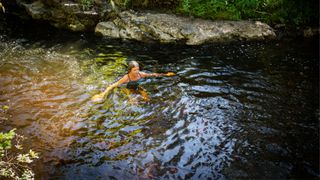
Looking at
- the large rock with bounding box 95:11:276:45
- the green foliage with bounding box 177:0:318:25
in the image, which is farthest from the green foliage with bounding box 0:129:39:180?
the green foliage with bounding box 177:0:318:25

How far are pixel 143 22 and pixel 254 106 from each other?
690 centimetres

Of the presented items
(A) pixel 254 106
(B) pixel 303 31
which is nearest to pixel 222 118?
(A) pixel 254 106

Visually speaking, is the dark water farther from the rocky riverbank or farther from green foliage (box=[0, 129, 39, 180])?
the rocky riverbank

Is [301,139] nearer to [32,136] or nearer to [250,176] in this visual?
[250,176]

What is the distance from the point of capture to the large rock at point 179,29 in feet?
40.6

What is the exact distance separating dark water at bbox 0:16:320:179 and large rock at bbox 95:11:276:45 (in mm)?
511

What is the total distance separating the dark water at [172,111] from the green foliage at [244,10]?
124 cm

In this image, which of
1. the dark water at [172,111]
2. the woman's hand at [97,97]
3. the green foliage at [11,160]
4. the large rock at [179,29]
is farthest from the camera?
the large rock at [179,29]

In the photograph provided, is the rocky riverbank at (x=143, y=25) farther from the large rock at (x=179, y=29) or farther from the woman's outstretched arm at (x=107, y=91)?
the woman's outstretched arm at (x=107, y=91)

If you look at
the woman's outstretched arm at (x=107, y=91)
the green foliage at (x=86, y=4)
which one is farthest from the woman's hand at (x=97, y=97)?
the green foliage at (x=86, y=4)

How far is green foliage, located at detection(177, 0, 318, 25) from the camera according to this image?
12677 millimetres

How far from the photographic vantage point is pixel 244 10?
13266 mm

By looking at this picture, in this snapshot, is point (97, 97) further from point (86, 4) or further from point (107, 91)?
point (86, 4)

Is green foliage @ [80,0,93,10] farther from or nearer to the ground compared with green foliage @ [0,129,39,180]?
farther from the ground
